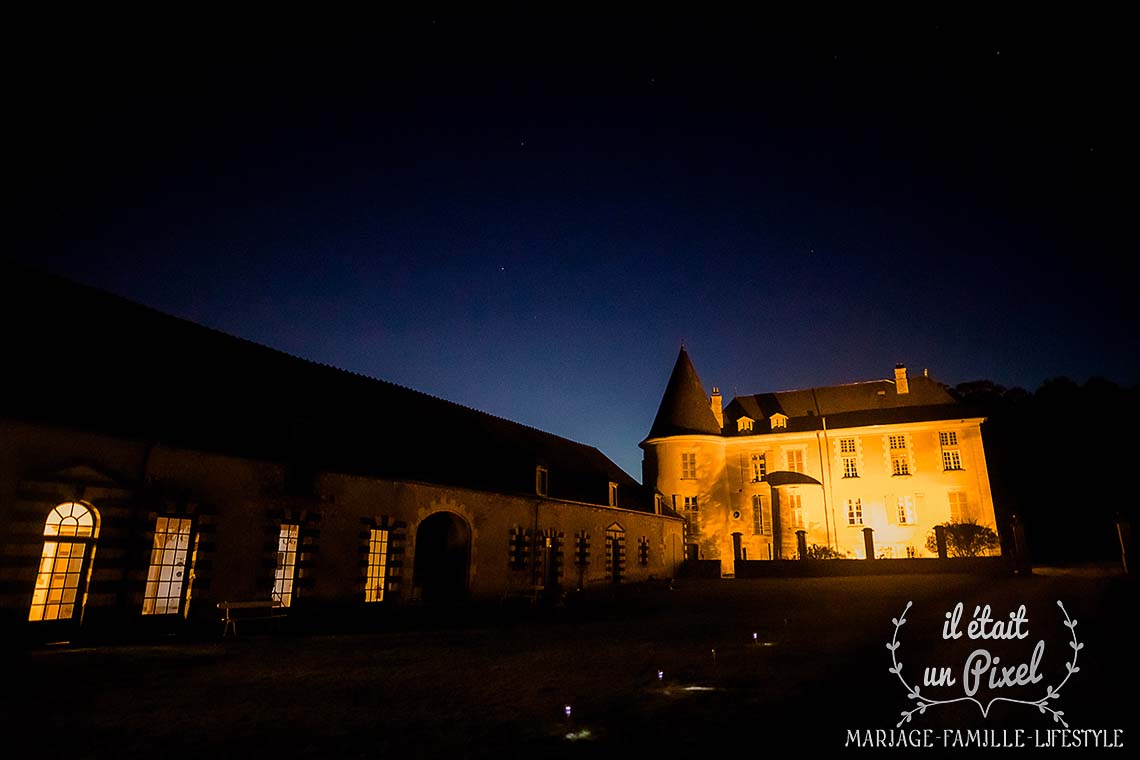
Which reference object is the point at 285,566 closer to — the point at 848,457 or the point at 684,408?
the point at 684,408

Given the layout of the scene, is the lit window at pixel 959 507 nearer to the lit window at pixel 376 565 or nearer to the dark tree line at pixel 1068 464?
the dark tree line at pixel 1068 464

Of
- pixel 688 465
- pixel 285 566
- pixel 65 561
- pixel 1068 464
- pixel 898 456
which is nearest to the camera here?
pixel 65 561

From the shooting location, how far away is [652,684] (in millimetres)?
6684

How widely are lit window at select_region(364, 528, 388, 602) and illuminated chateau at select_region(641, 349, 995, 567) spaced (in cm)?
2002

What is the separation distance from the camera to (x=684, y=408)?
125 feet

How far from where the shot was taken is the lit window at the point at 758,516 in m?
35.6

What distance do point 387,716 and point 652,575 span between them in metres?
23.5

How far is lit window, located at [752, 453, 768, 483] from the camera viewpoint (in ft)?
122

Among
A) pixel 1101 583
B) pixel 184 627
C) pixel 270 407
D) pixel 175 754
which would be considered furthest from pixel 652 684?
pixel 1101 583

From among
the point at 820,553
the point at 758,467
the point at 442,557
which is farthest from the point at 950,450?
the point at 442,557

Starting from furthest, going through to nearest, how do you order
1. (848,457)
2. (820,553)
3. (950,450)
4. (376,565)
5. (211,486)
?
1. (848,457)
2. (950,450)
3. (820,553)
4. (376,565)
5. (211,486)

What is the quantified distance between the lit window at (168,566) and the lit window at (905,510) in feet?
111

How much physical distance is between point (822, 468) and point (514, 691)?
33.2 metres

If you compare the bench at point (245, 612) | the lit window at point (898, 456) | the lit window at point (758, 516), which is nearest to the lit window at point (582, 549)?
the bench at point (245, 612)
